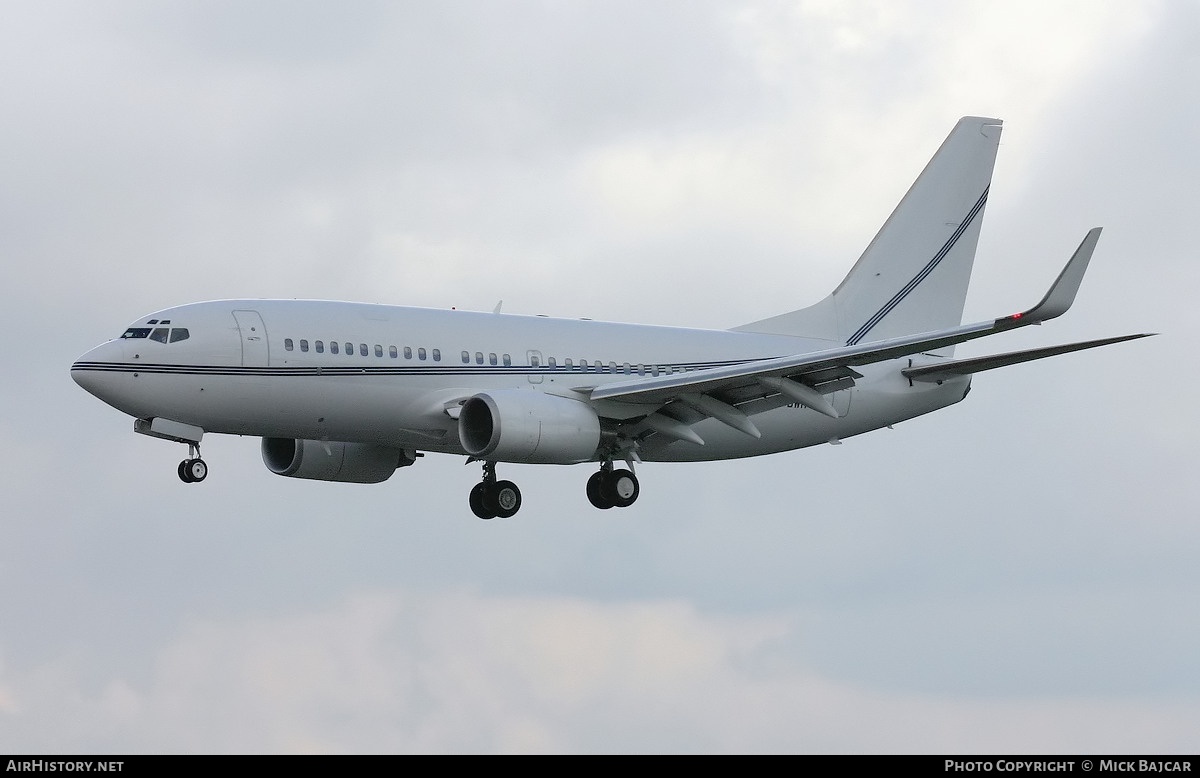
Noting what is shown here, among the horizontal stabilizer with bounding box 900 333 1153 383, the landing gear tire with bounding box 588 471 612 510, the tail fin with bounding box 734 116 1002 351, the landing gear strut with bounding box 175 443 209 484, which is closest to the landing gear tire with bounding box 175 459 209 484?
the landing gear strut with bounding box 175 443 209 484

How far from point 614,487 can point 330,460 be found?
780 centimetres

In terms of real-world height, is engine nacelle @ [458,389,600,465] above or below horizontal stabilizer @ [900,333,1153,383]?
below

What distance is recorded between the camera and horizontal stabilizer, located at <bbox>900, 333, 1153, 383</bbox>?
42.8m

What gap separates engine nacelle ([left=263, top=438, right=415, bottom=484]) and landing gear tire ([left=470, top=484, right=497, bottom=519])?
2.55m

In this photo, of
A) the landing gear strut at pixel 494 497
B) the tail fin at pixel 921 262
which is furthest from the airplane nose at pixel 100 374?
the tail fin at pixel 921 262

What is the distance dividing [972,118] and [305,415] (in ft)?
78.3

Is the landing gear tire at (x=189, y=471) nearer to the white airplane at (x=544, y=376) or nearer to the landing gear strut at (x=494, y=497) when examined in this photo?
the white airplane at (x=544, y=376)

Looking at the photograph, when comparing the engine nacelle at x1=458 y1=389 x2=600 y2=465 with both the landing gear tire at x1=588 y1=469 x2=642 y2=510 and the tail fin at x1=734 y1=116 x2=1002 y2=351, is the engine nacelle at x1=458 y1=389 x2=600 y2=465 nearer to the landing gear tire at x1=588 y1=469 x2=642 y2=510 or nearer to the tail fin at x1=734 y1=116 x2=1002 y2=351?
the landing gear tire at x1=588 y1=469 x2=642 y2=510

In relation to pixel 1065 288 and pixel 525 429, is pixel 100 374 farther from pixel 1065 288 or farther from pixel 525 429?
pixel 1065 288

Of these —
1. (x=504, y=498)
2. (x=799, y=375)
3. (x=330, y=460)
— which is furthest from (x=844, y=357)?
(x=330, y=460)

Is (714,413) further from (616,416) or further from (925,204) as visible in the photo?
(925,204)

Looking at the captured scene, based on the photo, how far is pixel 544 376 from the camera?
1820 inches

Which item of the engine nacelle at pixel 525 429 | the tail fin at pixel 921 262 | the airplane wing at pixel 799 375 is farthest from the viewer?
the tail fin at pixel 921 262

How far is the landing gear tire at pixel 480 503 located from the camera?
161 ft
